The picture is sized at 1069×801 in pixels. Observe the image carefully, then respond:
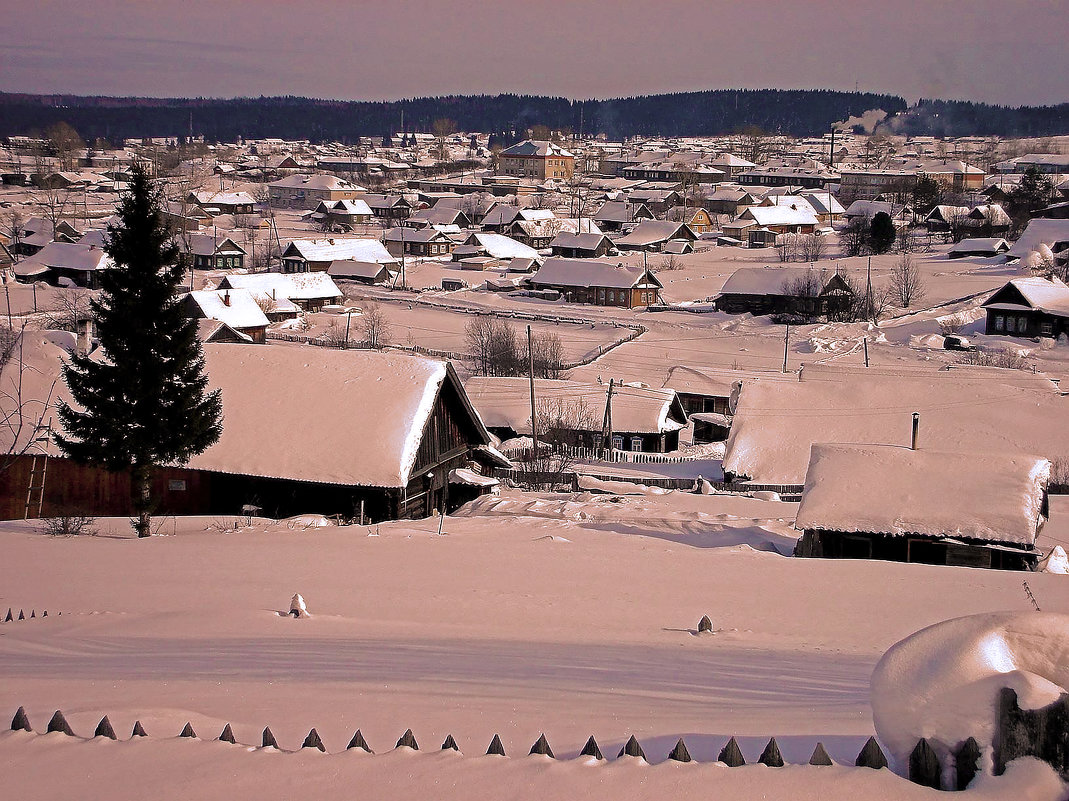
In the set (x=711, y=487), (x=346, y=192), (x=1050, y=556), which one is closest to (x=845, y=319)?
(x=711, y=487)

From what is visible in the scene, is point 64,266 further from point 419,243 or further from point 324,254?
point 419,243

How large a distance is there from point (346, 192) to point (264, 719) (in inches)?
3705

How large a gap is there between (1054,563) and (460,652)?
8524 millimetres

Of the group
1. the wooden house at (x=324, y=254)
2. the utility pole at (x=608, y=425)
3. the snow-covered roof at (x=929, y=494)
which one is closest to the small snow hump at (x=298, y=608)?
the snow-covered roof at (x=929, y=494)

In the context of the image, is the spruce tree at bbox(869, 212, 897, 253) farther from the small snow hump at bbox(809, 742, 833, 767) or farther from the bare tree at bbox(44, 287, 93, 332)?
the small snow hump at bbox(809, 742, 833, 767)

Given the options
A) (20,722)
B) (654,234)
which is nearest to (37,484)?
(20,722)

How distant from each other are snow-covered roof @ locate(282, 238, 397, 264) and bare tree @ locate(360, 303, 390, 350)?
12.5 m

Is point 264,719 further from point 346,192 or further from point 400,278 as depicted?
point 346,192

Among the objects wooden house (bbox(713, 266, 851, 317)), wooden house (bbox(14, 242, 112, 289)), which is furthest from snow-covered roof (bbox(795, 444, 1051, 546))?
wooden house (bbox(14, 242, 112, 289))

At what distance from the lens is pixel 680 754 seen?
381cm

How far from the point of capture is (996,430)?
67.5 feet

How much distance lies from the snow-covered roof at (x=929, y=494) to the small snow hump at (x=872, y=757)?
9.55 metres

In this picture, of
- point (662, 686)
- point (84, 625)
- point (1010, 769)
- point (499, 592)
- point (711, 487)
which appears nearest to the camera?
point (1010, 769)

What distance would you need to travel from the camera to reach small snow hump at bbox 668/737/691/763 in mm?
3783
